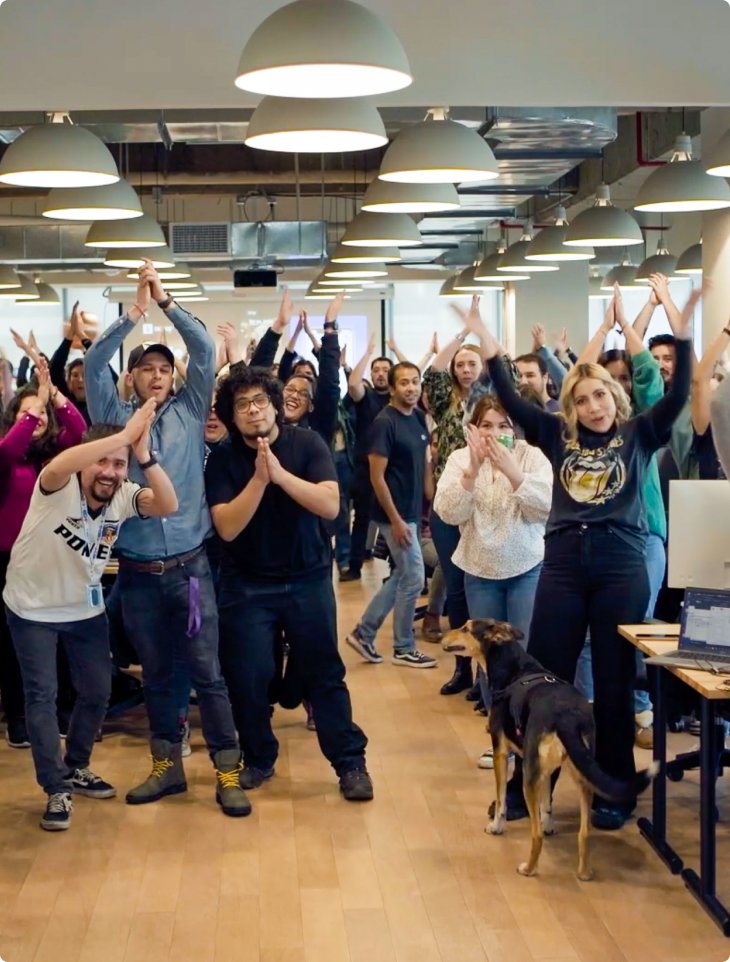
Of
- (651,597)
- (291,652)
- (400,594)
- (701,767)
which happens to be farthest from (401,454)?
(701,767)

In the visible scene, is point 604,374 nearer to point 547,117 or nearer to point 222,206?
point 547,117

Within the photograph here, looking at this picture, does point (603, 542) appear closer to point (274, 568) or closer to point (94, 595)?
point (274, 568)

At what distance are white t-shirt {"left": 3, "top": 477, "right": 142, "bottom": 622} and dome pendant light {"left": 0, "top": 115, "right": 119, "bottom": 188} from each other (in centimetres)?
111

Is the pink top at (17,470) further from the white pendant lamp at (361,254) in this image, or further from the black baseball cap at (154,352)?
the white pendant lamp at (361,254)

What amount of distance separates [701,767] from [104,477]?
2.20m

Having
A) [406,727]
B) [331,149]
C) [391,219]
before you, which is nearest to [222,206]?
[391,219]

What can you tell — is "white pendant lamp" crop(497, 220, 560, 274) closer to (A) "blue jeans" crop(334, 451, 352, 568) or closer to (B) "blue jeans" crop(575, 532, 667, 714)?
(A) "blue jeans" crop(334, 451, 352, 568)

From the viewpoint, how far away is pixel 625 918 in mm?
3775

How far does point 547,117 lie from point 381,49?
425 centimetres

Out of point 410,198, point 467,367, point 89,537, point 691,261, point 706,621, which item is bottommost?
point 706,621

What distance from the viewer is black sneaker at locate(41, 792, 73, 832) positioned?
15.1ft

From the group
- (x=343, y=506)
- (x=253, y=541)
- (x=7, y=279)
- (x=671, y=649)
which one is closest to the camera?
(x=671, y=649)

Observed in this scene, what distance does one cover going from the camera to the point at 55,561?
14.8 feet

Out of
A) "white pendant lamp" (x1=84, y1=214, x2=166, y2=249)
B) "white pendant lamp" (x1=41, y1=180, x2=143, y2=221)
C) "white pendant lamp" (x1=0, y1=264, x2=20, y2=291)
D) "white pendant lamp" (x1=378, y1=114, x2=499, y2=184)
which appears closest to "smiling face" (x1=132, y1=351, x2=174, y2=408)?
"white pendant lamp" (x1=41, y1=180, x2=143, y2=221)
